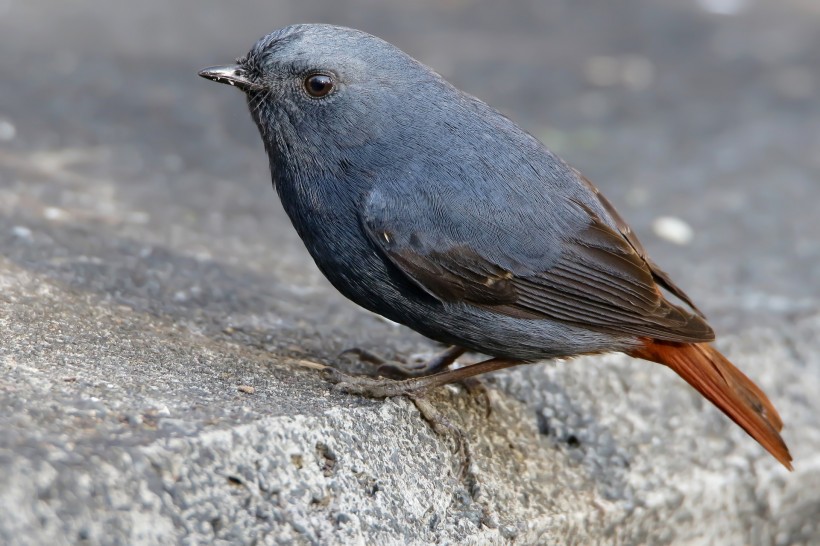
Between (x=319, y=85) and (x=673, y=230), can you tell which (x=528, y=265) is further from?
(x=673, y=230)

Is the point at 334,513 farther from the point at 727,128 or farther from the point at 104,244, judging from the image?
the point at 727,128

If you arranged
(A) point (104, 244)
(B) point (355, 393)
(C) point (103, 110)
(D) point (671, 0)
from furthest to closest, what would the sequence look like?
1. (D) point (671, 0)
2. (C) point (103, 110)
3. (A) point (104, 244)
4. (B) point (355, 393)

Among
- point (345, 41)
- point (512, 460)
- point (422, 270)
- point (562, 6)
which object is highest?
point (562, 6)

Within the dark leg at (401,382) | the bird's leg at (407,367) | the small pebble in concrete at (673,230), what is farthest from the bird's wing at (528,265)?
the small pebble in concrete at (673,230)

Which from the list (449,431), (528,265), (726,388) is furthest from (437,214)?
(726,388)

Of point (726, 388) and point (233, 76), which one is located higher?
point (233, 76)

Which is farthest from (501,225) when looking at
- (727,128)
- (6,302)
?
(727,128)

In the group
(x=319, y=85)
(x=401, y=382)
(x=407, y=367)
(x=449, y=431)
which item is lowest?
(x=449, y=431)
